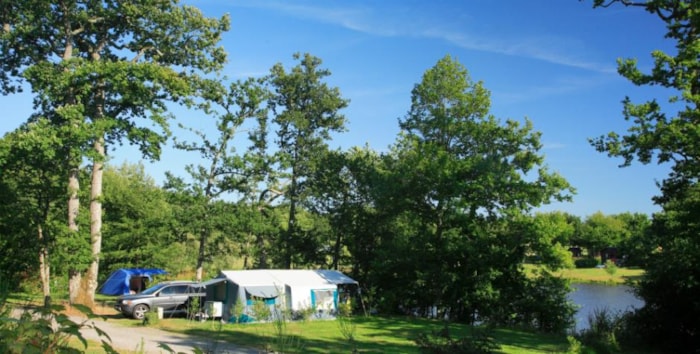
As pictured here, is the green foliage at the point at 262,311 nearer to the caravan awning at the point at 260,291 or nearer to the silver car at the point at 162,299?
the caravan awning at the point at 260,291

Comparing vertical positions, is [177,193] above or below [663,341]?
above

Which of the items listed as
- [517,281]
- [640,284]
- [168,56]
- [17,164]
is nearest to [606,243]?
[517,281]

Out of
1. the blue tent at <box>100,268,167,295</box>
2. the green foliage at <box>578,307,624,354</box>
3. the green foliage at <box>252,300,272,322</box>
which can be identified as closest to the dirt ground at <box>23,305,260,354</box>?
the green foliage at <box>252,300,272,322</box>

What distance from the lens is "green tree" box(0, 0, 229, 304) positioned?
68.1ft

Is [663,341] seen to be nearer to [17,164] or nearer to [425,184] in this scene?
[425,184]

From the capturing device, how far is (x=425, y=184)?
26172mm

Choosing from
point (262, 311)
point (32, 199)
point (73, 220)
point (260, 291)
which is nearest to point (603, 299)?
point (260, 291)

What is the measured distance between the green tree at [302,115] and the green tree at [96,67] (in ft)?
30.4

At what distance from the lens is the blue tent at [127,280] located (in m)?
28.9

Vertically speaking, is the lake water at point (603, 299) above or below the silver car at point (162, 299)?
below

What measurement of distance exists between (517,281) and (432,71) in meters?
11.5

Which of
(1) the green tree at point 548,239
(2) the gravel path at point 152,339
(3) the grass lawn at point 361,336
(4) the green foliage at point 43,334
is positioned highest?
(1) the green tree at point 548,239

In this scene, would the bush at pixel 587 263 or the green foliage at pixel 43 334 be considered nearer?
the green foliage at pixel 43 334

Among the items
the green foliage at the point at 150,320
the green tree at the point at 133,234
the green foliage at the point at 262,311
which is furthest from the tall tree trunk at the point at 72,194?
the green foliage at the point at 262,311
